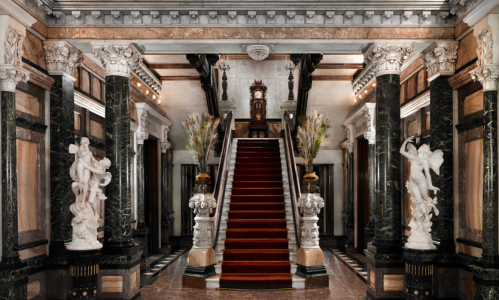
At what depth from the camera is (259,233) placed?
840 centimetres

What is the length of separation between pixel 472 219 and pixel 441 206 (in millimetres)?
490

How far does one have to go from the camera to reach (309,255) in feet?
24.2

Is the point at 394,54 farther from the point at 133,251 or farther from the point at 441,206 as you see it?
the point at 133,251

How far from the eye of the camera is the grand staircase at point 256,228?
730cm

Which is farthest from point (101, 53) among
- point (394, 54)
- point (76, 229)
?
point (394, 54)

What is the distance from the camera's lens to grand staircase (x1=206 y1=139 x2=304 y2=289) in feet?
24.0

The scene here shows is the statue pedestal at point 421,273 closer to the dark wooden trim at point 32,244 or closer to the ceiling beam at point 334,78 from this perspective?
the dark wooden trim at point 32,244

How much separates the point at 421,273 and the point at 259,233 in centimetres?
353

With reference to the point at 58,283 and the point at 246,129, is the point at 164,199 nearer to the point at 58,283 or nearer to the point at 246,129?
the point at 246,129

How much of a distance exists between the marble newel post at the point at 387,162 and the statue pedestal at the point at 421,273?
0.56m

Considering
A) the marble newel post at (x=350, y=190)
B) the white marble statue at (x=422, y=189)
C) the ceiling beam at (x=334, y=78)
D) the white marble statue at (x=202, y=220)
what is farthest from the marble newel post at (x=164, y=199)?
the white marble statue at (x=422, y=189)

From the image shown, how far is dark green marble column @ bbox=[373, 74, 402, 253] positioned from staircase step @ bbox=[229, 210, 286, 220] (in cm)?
289

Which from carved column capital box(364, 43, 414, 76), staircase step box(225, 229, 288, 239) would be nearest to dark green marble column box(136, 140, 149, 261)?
staircase step box(225, 229, 288, 239)

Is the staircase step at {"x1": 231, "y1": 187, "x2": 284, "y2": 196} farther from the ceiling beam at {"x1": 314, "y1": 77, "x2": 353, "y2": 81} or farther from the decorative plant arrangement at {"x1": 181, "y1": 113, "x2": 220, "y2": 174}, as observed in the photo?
the ceiling beam at {"x1": 314, "y1": 77, "x2": 353, "y2": 81}
